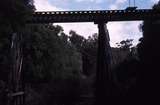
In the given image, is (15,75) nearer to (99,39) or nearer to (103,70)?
(103,70)

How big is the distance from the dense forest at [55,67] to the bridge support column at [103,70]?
760 mm

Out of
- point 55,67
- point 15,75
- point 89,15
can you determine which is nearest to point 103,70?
point 89,15

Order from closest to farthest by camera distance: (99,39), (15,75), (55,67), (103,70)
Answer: (15,75)
(103,70)
(99,39)
(55,67)

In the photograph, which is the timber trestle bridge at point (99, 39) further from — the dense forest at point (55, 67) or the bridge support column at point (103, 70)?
the dense forest at point (55, 67)

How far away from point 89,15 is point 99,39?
1812 mm

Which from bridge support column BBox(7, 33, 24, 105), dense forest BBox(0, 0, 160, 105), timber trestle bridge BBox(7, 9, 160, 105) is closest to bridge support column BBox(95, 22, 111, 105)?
timber trestle bridge BBox(7, 9, 160, 105)

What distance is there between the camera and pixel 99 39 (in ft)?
85.7

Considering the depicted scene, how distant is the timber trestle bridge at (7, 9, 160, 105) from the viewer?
24.3 m

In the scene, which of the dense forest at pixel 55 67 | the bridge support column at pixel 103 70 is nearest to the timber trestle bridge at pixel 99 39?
the bridge support column at pixel 103 70

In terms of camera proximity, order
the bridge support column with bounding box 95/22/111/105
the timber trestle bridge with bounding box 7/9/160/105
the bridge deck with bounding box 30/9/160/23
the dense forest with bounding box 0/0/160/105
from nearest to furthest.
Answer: the dense forest with bounding box 0/0/160/105, the timber trestle bridge with bounding box 7/9/160/105, the bridge support column with bounding box 95/22/111/105, the bridge deck with bounding box 30/9/160/23

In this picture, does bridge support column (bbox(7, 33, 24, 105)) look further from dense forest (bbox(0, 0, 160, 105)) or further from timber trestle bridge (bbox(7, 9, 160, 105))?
dense forest (bbox(0, 0, 160, 105))

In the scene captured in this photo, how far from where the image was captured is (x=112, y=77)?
87.1 ft

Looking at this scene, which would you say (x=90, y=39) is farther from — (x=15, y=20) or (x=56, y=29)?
(x=15, y=20)

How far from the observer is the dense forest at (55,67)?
77.3 ft
